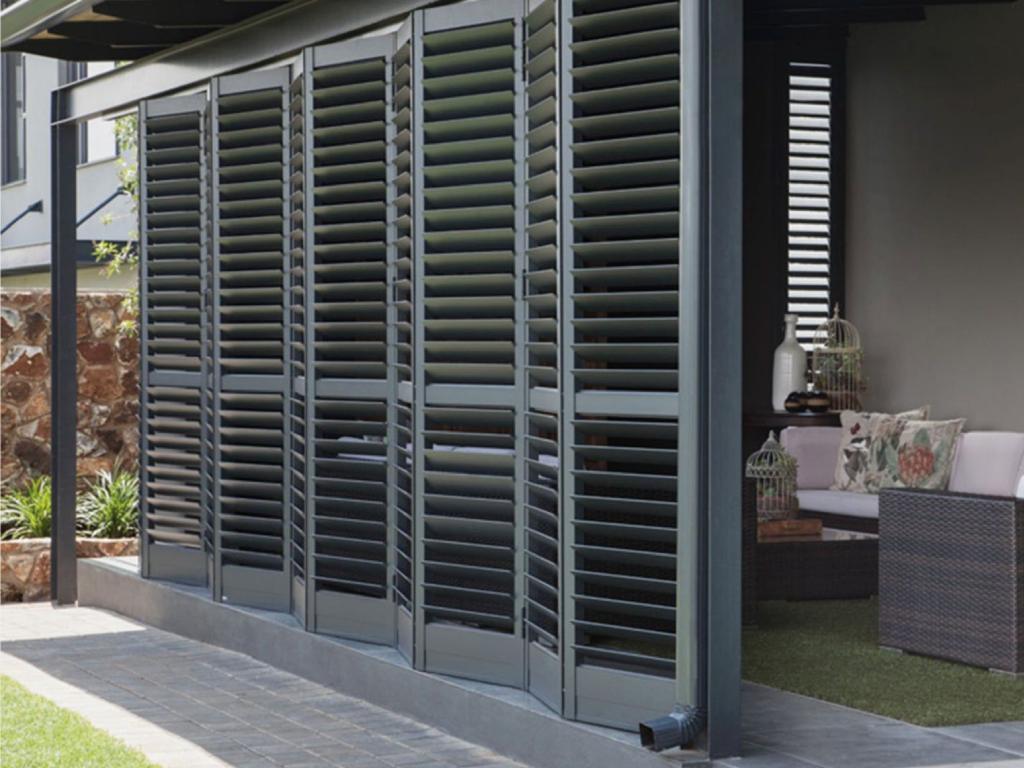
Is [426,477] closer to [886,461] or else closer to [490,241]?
[490,241]

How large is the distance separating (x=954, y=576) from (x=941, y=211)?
181 inches

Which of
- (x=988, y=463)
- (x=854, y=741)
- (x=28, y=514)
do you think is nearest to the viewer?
(x=854, y=741)

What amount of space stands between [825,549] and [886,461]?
204cm

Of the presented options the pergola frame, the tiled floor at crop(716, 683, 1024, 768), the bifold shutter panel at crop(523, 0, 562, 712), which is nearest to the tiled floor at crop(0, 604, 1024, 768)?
the tiled floor at crop(716, 683, 1024, 768)

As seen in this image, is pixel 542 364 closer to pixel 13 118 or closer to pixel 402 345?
pixel 402 345

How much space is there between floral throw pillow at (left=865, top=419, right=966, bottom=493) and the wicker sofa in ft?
8.69

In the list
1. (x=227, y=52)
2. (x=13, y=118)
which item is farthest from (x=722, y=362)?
(x=13, y=118)

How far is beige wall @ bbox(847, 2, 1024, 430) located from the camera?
10.0 metres

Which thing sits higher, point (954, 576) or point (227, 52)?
point (227, 52)

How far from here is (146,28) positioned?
26.6 feet

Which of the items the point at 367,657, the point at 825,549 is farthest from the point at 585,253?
the point at 825,549

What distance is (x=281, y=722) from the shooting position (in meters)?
6.23

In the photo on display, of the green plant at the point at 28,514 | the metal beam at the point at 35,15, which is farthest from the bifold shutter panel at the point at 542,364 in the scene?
the green plant at the point at 28,514

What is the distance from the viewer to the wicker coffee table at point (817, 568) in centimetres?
802
